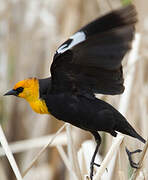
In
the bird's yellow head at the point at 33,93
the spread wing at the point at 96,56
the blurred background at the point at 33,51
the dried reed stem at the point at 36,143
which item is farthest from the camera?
the blurred background at the point at 33,51

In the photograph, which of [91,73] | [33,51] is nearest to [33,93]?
[91,73]

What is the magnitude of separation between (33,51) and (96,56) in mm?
1546

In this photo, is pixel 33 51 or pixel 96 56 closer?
pixel 96 56

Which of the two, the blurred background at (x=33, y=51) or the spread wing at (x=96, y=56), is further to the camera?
the blurred background at (x=33, y=51)

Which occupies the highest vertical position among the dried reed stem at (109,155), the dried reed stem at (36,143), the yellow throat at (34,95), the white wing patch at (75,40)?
the white wing patch at (75,40)

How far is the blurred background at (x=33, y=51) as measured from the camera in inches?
120

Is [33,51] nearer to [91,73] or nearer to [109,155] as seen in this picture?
[91,73]

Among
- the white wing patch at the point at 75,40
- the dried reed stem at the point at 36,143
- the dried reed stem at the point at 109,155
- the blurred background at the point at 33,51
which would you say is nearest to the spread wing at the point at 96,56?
the white wing patch at the point at 75,40

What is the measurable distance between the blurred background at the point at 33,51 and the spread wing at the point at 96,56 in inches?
45.2

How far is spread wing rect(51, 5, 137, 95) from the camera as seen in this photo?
4.90 feet

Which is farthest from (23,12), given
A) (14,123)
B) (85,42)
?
(85,42)

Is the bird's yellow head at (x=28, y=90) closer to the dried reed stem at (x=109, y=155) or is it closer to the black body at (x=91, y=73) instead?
the black body at (x=91, y=73)

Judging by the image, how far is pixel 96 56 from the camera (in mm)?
1631

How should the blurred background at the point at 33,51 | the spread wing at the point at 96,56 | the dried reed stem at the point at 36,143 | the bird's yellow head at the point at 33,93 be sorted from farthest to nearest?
the blurred background at the point at 33,51 < the dried reed stem at the point at 36,143 < the bird's yellow head at the point at 33,93 < the spread wing at the point at 96,56
